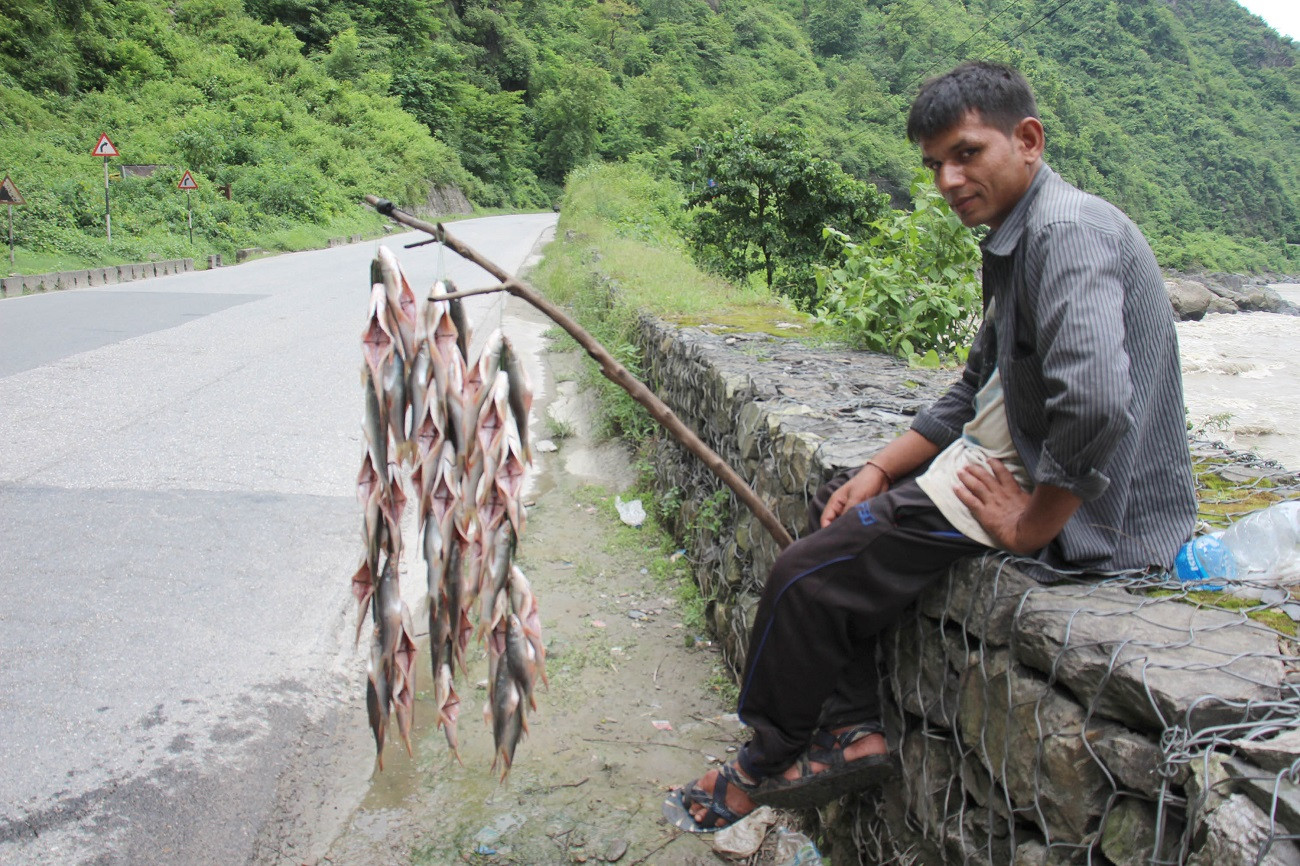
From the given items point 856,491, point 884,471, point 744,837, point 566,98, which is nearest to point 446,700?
point 856,491

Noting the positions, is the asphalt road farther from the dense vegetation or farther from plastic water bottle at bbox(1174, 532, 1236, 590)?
the dense vegetation

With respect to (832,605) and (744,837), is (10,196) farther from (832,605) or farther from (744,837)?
(832,605)

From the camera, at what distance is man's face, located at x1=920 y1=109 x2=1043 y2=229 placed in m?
2.11

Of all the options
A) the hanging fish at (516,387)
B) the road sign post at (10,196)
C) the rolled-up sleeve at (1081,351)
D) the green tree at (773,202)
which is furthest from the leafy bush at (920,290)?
the road sign post at (10,196)

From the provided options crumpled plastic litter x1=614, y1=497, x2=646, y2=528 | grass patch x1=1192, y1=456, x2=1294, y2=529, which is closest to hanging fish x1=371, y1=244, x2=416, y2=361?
grass patch x1=1192, y1=456, x2=1294, y2=529

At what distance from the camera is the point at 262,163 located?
84.8 feet

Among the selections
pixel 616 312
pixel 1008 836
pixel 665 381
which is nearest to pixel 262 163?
pixel 616 312

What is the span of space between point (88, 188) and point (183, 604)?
18.1 m

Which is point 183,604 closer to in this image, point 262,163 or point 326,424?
point 326,424

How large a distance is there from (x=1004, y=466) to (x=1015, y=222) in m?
0.55

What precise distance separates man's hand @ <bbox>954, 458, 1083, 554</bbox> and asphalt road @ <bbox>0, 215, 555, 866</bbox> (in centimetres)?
112

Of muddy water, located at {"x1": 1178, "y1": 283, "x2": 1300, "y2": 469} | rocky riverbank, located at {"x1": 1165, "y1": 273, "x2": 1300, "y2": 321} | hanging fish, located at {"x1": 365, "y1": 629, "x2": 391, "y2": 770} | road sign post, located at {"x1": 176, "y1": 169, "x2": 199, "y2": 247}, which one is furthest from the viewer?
rocky riverbank, located at {"x1": 1165, "y1": 273, "x2": 1300, "y2": 321}

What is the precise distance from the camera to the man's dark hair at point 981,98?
2.09 metres

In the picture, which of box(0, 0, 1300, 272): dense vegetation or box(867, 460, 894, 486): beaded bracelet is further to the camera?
box(0, 0, 1300, 272): dense vegetation
